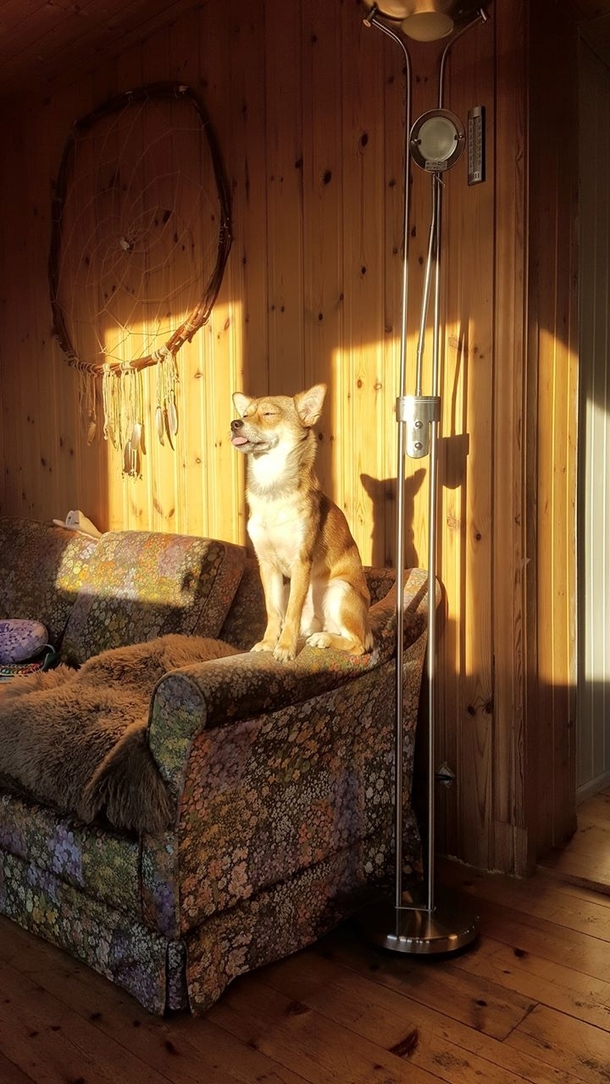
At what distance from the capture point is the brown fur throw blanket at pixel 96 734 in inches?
67.4

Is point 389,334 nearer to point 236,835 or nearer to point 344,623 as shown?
point 344,623

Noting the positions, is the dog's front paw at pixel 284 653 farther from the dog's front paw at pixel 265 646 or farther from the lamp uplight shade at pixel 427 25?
the lamp uplight shade at pixel 427 25

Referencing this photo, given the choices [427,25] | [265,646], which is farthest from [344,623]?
[427,25]

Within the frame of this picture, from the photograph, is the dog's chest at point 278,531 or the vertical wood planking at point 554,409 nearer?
the dog's chest at point 278,531

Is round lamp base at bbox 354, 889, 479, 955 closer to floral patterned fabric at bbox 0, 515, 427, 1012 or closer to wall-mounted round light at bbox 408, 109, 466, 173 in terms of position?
floral patterned fabric at bbox 0, 515, 427, 1012

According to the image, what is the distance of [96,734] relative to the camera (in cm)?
195

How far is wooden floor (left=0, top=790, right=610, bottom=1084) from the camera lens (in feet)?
5.11

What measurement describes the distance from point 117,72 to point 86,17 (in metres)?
0.25

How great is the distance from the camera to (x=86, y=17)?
299 cm

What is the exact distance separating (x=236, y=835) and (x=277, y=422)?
88 cm

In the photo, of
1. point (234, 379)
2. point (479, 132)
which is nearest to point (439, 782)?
point (234, 379)

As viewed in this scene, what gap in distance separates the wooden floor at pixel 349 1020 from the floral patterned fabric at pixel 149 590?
0.88m

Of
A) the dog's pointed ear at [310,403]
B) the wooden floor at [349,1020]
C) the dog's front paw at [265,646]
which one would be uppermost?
the dog's pointed ear at [310,403]

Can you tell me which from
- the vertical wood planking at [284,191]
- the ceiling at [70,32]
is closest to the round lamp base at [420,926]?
the vertical wood planking at [284,191]
